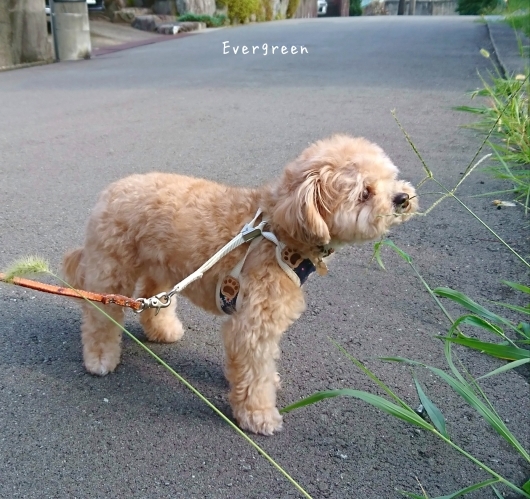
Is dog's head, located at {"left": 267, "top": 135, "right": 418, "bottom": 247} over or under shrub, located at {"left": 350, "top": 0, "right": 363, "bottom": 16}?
over

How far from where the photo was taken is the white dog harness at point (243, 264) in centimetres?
257

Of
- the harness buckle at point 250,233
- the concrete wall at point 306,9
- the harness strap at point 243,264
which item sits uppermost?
the harness buckle at point 250,233

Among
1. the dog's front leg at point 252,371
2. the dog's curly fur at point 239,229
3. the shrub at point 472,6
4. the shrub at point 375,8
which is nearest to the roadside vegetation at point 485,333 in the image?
the dog's curly fur at point 239,229

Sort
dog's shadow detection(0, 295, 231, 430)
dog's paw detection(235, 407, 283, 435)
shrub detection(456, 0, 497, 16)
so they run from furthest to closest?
shrub detection(456, 0, 497, 16)
dog's shadow detection(0, 295, 231, 430)
dog's paw detection(235, 407, 283, 435)

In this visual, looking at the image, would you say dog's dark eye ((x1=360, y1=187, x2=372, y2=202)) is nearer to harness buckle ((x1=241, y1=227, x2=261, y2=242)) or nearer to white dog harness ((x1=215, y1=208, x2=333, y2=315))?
white dog harness ((x1=215, y1=208, x2=333, y2=315))

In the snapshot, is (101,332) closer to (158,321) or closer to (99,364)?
(99,364)

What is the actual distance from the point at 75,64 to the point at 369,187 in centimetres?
1122

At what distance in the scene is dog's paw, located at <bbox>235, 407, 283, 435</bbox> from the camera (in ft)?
8.66

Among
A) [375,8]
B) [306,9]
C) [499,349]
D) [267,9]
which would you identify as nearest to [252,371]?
[499,349]

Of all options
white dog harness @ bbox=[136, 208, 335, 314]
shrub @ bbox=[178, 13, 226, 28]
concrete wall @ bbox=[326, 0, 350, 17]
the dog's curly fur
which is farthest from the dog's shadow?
concrete wall @ bbox=[326, 0, 350, 17]

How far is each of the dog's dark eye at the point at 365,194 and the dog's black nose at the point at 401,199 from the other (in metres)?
0.11

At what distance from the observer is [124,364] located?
3.11 meters

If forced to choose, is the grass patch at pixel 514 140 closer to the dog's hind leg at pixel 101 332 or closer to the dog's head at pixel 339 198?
the dog's head at pixel 339 198

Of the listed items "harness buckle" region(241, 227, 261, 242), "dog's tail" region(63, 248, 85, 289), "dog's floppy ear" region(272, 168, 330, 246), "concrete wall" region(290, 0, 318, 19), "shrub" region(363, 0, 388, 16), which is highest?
"dog's floppy ear" region(272, 168, 330, 246)
